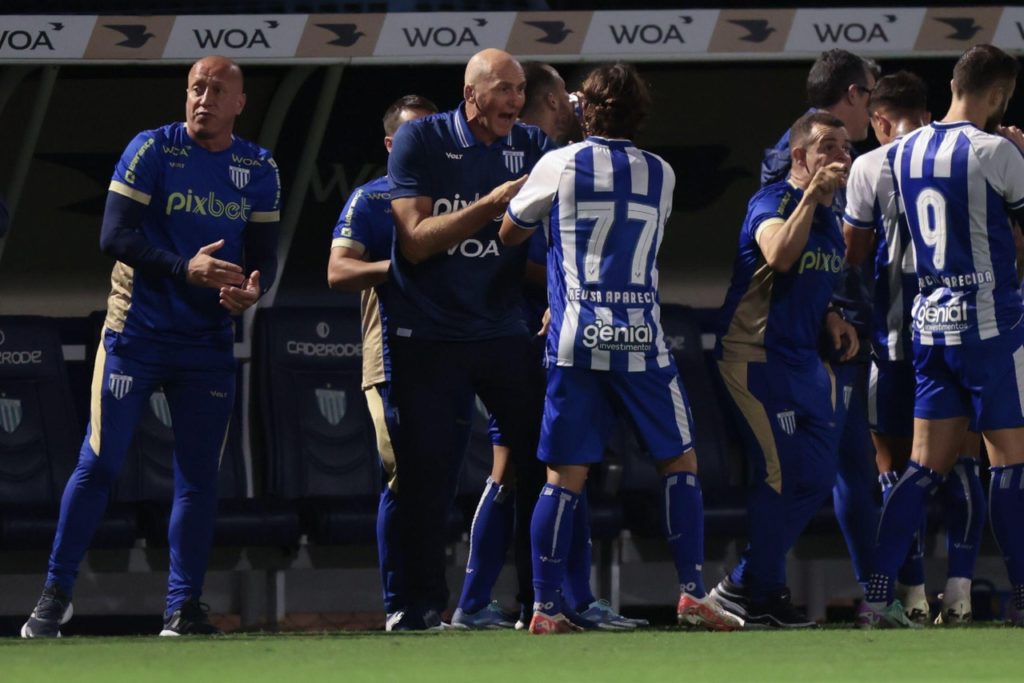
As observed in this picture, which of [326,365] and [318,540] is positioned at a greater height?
[326,365]

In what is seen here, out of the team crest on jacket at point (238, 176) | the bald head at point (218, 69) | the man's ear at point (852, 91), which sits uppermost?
the man's ear at point (852, 91)

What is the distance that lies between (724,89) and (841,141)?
10.4ft

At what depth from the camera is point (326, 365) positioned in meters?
9.05

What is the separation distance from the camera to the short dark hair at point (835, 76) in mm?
7223

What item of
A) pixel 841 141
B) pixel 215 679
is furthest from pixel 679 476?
pixel 215 679

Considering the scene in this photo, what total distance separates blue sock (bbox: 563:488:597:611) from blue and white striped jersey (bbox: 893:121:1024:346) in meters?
1.18

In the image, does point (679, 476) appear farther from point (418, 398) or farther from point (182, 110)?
point (182, 110)

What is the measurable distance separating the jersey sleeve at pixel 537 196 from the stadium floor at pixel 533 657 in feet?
3.85

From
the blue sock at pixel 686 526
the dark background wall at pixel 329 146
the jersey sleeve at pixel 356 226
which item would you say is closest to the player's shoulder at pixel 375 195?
the jersey sleeve at pixel 356 226


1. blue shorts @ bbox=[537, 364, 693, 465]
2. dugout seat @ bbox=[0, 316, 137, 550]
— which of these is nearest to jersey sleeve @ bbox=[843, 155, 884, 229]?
blue shorts @ bbox=[537, 364, 693, 465]

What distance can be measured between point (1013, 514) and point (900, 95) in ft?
4.90

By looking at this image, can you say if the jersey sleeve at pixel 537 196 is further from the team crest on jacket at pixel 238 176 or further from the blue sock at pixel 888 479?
the blue sock at pixel 888 479

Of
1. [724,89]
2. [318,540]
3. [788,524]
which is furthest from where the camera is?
[724,89]

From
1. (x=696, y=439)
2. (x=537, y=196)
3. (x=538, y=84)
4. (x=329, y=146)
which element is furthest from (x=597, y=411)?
(x=329, y=146)
